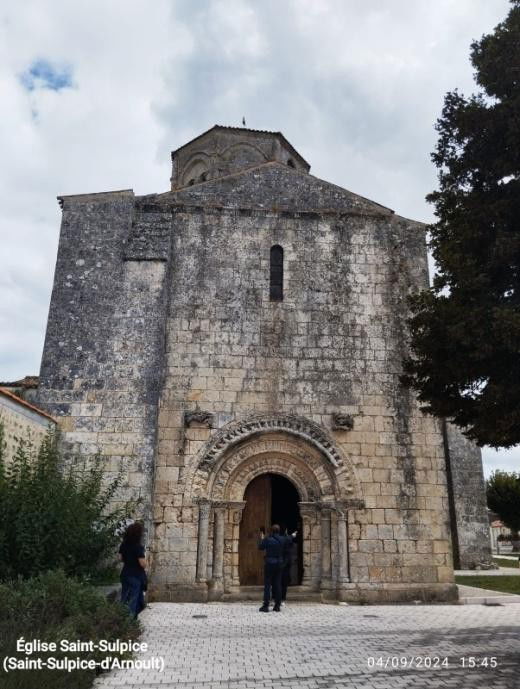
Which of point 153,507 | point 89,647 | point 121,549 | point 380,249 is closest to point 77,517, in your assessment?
point 121,549

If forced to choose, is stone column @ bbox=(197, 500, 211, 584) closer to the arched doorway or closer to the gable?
the arched doorway

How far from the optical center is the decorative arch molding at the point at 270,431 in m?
10.5

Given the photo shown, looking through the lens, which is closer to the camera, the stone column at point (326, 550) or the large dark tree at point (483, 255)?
the large dark tree at point (483, 255)

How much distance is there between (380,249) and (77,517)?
25.5 ft

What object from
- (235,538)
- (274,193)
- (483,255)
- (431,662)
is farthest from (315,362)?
(431,662)

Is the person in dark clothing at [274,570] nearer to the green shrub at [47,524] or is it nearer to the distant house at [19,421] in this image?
the green shrub at [47,524]

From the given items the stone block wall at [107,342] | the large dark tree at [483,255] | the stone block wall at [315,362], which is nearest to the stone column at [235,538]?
the stone block wall at [315,362]

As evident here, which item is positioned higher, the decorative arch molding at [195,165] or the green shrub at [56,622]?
the decorative arch molding at [195,165]

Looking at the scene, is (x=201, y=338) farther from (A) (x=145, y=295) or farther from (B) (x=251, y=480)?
(B) (x=251, y=480)

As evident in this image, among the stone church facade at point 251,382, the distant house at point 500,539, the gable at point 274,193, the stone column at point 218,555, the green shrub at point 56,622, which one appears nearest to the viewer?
the green shrub at point 56,622

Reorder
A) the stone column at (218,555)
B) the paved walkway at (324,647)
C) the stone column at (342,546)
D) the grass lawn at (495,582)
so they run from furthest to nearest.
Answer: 1. the grass lawn at (495,582)
2. the stone column at (342,546)
3. the stone column at (218,555)
4. the paved walkway at (324,647)

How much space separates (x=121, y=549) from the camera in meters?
7.39

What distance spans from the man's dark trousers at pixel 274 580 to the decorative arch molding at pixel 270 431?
209 cm

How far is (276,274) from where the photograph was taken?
11.9 metres
